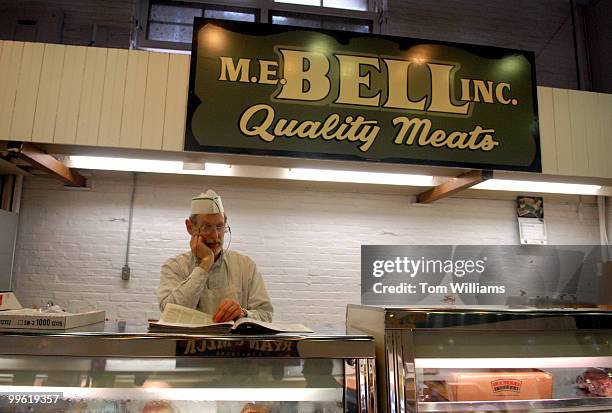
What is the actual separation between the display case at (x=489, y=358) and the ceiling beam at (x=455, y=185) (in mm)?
2031

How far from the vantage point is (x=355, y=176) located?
3.93 metres

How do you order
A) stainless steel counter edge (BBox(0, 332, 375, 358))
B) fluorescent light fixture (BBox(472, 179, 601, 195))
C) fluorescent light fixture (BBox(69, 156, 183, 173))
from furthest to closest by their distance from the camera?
fluorescent light fixture (BBox(472, 179, 601, 195)), fluorescent light fixture (BBox(69, 156, 183, 173)), stainless steel counter edge (BBox(0, 332, 375, 358))

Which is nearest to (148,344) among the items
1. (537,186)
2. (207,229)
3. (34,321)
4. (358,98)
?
(34,321)

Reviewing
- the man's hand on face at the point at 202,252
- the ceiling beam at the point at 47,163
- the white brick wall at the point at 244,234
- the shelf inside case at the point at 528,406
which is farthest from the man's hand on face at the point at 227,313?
A: the white brick wall at the point at 244,234

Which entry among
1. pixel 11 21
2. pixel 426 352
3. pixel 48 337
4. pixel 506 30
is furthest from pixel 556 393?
pixel 11 21

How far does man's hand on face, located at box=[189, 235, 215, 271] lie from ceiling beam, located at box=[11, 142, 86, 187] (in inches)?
71.4

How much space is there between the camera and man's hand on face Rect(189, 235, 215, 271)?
2.33m

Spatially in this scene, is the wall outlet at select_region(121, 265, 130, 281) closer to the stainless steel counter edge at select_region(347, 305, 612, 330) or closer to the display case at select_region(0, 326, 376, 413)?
the display case at select_region(0, 326, 376, 413)

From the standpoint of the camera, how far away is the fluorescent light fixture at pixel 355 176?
3.87m

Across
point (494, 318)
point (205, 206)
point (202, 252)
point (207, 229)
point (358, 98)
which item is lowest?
point (494, 318)

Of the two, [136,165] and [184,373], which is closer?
[184,373]

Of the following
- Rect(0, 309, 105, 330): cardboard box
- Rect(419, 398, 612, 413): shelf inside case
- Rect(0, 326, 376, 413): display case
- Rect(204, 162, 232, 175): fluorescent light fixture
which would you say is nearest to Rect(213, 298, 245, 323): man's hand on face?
Rect(0, 326, 376, 413): display case

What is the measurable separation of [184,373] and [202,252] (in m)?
0.93

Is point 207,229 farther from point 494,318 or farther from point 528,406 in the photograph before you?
point 528,406
